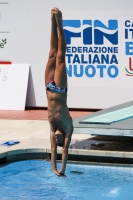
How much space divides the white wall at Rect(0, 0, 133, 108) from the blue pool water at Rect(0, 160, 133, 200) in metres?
4.88

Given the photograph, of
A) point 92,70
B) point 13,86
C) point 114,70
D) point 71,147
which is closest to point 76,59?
point 92,70

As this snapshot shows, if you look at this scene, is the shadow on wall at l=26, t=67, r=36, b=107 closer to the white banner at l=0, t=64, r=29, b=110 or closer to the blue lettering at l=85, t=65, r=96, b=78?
the white banner at l=0, t=64, r=29, b=110

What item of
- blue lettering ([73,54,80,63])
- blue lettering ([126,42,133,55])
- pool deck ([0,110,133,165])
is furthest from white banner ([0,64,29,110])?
pool deck ([0,110,133,165])

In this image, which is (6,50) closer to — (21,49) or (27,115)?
(21,49)

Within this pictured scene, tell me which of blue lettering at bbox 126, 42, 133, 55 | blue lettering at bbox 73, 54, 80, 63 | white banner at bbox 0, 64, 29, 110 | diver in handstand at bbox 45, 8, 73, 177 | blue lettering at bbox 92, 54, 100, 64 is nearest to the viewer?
diver in handstand at bbox 45, 8, 73, 177

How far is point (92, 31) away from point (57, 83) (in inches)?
317

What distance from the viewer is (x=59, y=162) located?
1086 centimetres

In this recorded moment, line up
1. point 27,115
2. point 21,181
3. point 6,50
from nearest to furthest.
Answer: point 21,181
point 27,115
point 6,50

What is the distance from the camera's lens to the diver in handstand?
24.8 ft

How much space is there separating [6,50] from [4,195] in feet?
24.7

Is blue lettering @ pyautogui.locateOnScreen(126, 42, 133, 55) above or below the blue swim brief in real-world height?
above

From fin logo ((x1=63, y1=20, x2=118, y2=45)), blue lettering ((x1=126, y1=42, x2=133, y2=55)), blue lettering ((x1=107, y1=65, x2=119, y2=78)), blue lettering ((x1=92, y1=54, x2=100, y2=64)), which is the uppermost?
fin logo ((x1=63, y1=20, x2=118, y2=45))

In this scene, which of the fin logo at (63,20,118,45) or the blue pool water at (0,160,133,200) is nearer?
the blue pool water at (0,160,133,200)

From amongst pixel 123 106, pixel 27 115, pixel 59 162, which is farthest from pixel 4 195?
pixel 27 115
